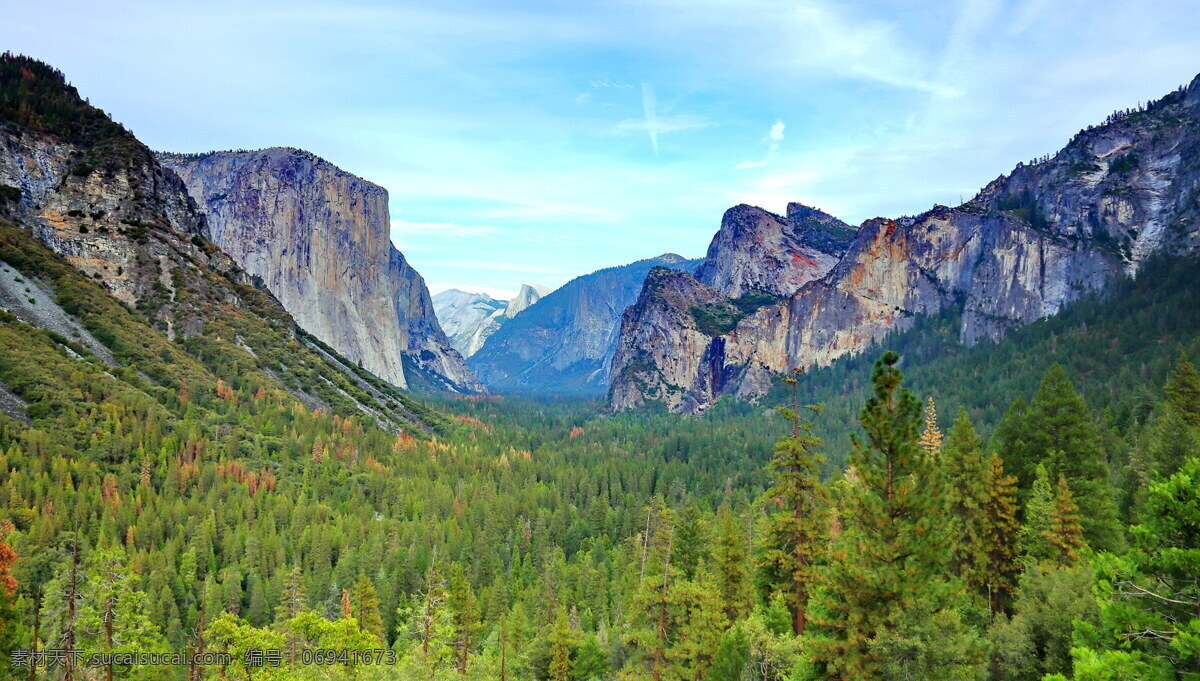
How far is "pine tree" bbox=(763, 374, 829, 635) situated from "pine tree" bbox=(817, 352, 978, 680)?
14.8 ft

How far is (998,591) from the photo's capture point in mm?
32656

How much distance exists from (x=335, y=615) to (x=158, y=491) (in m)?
33.1

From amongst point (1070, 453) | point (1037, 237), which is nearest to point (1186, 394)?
point (1070, 453)

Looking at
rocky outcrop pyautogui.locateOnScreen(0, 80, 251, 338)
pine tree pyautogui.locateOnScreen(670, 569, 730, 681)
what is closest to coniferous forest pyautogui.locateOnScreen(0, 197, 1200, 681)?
pine tree pyautogui.locateOnScreen(670, 569, 730, 681)

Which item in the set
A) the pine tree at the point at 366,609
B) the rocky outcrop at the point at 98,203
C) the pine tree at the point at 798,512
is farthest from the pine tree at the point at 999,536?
the rocky outcrop at the point at 98,203

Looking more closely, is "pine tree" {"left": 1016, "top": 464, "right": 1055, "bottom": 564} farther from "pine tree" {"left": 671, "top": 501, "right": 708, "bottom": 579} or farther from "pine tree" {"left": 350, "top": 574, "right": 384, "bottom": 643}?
"pine tree" {"left": 350, "top": 574, "right": 384, "bottom": 643}

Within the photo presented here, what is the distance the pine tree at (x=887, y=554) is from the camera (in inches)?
776

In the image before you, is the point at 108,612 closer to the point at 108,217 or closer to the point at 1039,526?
the point at 1039,526

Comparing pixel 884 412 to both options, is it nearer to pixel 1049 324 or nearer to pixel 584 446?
pixel 584 446

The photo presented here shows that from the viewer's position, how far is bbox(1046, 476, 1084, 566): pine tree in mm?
29359

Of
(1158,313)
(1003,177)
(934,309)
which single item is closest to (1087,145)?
(1003,177)

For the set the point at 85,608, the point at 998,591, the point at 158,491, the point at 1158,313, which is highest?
the point at 1158,313

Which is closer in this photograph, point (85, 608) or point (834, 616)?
point (834, 616)

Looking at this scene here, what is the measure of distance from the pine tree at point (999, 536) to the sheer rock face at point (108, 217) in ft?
406
